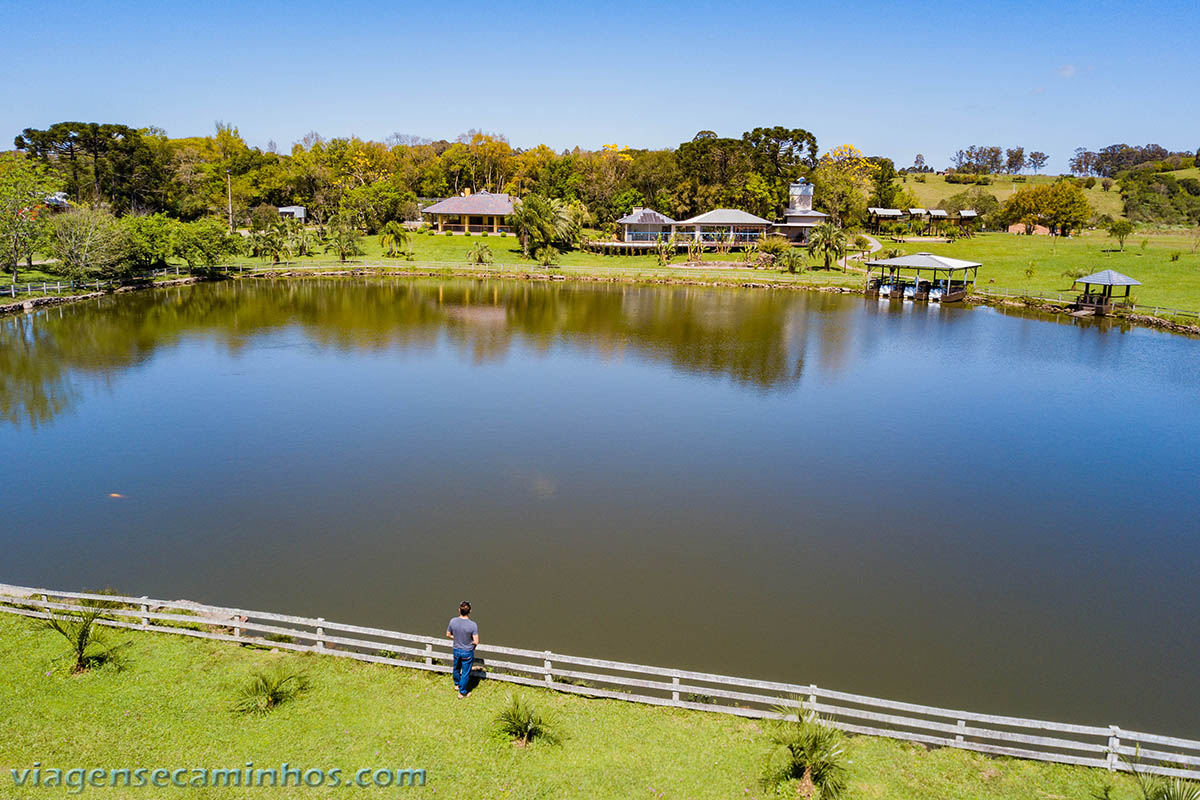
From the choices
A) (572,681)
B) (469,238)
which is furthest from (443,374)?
(469,238)

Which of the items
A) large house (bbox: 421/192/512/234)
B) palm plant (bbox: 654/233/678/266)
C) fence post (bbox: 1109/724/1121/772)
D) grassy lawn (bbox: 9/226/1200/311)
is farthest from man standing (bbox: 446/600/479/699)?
large house (bbox: 421/192/512/234)

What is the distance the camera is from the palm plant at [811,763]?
29.6 ft

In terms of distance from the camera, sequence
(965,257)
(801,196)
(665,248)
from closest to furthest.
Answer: (965,257)
(665,248)
(801,196)

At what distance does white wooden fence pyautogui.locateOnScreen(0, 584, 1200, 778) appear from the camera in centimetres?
955

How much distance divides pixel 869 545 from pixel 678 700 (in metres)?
7.28

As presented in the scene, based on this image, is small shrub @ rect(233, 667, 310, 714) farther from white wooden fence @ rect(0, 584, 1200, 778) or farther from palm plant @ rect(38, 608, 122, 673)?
palm plant @ rect(38, 608, 122, 673)

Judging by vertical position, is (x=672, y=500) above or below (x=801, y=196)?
below

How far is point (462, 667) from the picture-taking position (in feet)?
34.9

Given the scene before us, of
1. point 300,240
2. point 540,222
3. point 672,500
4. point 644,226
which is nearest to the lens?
point 672,500

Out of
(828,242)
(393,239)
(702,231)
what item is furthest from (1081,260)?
(393,239)

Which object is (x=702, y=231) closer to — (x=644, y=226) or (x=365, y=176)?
(x=644, y=226)

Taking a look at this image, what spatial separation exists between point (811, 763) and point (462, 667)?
15.5 ft

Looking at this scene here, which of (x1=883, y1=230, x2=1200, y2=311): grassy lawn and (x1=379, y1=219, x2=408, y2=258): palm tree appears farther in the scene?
(x1=379, y1=219, x2=408, y2=258): palm tree

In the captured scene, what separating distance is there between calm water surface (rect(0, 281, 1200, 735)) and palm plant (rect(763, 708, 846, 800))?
2504 mm
